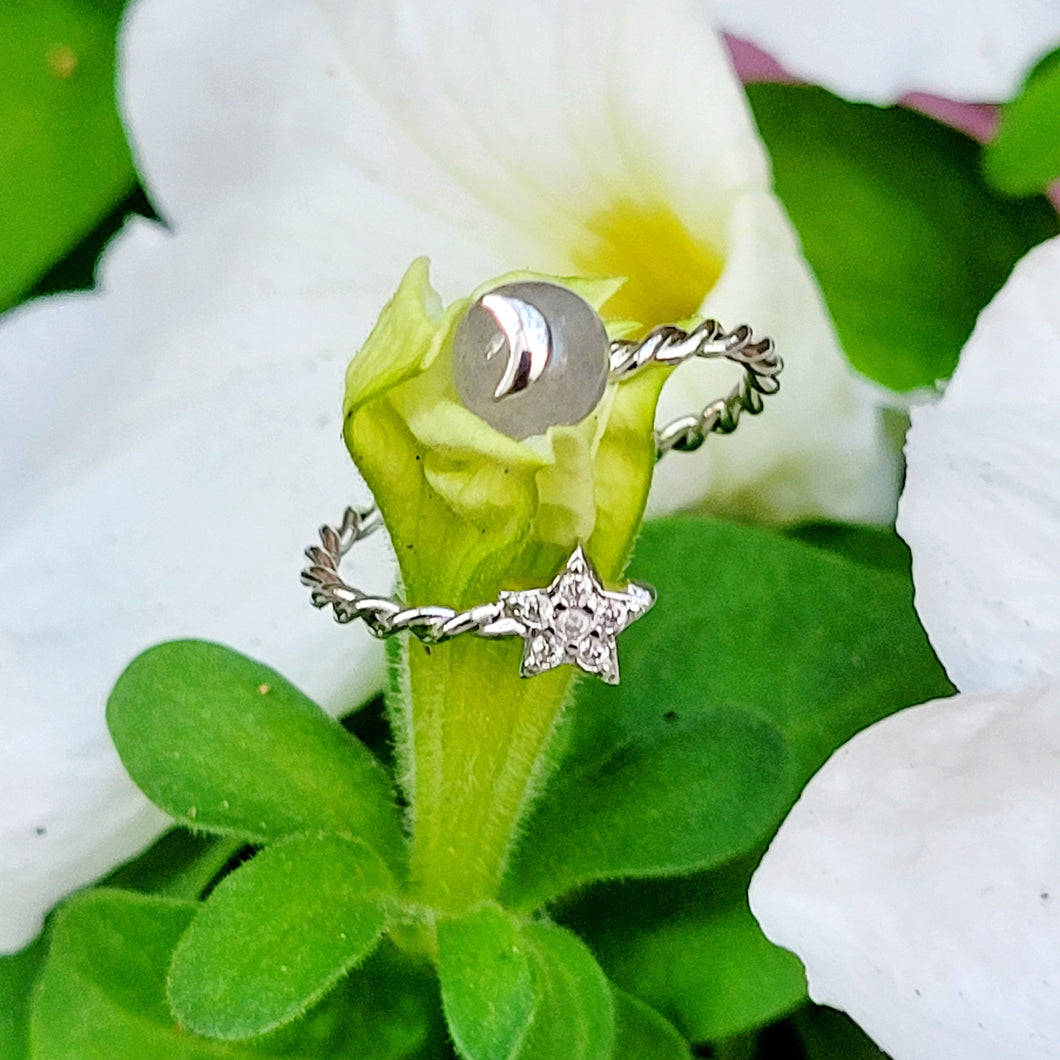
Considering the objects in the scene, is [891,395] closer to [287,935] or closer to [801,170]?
[801,170]

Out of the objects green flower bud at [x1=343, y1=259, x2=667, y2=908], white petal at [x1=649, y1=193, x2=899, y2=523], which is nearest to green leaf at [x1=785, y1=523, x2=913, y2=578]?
white petal at [x1=649, y1=193, x2=899, y2=523]

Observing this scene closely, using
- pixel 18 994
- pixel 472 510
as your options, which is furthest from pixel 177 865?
pixel 472 510

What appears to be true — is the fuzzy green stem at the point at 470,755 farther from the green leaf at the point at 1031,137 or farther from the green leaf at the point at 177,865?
the green leaf at the point at 1031,137

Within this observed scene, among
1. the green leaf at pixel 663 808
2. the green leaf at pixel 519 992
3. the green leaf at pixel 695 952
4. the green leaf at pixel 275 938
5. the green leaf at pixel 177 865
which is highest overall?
the green leaf at pixel 275 938

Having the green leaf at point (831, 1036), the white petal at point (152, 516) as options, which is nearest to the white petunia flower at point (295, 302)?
the white petal at point (152, 516)

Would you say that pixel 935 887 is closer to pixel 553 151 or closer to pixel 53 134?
pixel 553 151
